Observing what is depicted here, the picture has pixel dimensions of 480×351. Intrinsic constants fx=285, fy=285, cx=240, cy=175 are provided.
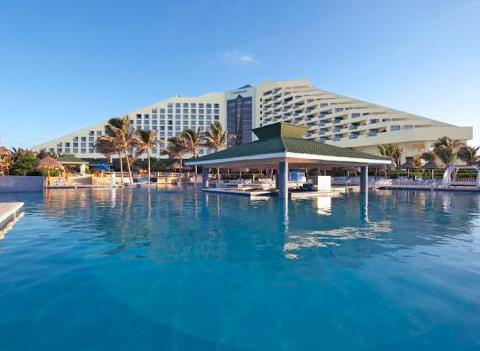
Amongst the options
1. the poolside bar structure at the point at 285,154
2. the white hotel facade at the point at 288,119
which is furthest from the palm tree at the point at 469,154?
the poolside bar structure at the point at 285,154

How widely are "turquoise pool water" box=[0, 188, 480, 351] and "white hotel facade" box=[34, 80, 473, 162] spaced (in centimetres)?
6430

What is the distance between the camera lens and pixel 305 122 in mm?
98875

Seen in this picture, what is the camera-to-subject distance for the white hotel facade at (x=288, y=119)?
233 feet

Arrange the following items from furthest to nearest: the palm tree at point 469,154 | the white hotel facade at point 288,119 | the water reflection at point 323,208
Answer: the white hotel facade at point 288,119 → the palm tree at point 469,154 → the water reflection at point 323,208

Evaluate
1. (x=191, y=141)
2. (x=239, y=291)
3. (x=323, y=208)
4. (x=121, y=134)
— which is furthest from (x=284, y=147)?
(x=191, y=141)

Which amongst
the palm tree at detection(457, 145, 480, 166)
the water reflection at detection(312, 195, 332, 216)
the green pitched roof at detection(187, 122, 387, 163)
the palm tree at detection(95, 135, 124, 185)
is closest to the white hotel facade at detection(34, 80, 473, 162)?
the palm tree at detection(457, 145, 480, 166)

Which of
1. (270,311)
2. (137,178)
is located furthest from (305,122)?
(270,311)

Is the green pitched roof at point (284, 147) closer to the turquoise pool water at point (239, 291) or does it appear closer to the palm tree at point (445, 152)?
the turquoise pool water at point (239, 291)

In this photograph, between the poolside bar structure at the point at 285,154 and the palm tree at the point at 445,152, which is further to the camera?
the palm tree at the point at 445,152

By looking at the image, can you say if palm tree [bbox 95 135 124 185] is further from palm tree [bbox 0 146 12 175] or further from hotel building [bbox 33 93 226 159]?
hotel building [bbox 33 93 226 159]

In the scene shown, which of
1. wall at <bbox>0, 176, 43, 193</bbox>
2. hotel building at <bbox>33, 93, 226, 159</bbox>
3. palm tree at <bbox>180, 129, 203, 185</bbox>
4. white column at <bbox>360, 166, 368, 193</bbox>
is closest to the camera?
white column at <bbox>360, 166, 368, 193</bbox>

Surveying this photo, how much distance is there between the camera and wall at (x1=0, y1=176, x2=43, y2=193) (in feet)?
90.5

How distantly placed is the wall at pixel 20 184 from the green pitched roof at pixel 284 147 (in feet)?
56.0

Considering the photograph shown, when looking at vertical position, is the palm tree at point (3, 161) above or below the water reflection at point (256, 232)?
above
